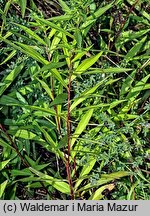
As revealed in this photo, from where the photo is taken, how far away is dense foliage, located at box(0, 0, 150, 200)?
1380 mm

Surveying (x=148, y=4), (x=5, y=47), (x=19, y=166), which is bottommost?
(x=19, y=166)

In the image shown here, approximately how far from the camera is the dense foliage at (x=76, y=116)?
4.53 ft

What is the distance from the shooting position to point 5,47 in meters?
1.59

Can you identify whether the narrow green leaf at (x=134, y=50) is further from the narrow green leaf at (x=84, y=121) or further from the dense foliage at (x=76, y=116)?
the narrow green leaf at (x=84, y=121)

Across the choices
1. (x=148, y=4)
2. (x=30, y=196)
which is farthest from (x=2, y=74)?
(x=148, y=4)

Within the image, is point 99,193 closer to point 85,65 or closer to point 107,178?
point 107,178

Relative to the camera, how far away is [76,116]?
1.49 metres

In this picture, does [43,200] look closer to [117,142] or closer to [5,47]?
[117,142]

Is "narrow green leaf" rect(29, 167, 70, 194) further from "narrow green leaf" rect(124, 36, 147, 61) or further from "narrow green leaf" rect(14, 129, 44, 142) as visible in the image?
"narrow green leaf" rect(124, 36, 147, 61)

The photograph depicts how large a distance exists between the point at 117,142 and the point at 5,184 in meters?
0.42

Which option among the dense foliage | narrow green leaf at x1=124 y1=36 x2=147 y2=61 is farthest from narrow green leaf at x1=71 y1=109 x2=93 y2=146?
narrow green leaf at x1=124 y1=36 x2=147 y2=61

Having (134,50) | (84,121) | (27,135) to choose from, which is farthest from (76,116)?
(134,50)

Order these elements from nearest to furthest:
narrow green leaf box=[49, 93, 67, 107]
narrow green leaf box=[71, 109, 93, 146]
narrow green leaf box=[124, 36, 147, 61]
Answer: narrow green leaf box=[49, 93, 67, 107] < narrow green leaf box=[71, 109, 93, 146] < narrow green leaf box=[124, 36, 147, 61]

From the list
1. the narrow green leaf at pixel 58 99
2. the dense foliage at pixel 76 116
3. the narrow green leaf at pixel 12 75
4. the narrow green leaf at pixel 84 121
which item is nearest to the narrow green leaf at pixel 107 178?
the dense foliage at pixel 76 116
